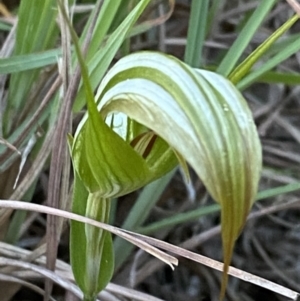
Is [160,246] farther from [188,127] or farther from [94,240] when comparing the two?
[188,127]

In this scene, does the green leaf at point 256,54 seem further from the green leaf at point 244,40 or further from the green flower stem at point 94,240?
the green leaf at point 244,40

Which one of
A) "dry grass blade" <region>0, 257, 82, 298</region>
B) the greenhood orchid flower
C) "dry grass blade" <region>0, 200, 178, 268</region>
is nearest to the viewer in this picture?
the greenhood orchid flower

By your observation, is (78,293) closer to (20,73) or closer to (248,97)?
(20,73)

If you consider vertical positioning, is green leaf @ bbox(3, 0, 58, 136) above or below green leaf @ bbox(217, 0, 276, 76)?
below

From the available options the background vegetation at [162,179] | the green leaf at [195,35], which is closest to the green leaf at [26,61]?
the background vegetation at [162,179]

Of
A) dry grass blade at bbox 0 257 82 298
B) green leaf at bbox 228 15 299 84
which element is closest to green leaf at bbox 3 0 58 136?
dry grass blade at bbox 0 257 82 298

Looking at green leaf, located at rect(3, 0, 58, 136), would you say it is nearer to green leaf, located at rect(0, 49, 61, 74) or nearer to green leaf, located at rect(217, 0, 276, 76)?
green leaf, located at rect(0, 49, 61, 74)
